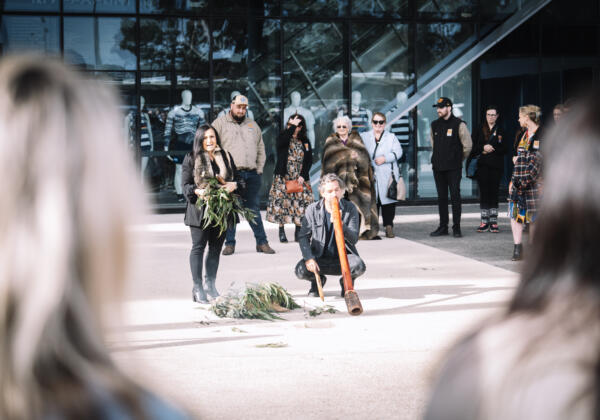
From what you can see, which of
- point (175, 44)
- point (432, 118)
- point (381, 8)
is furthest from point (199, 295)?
point (381, 8)

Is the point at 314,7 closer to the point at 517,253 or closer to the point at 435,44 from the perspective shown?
the point at 435,44

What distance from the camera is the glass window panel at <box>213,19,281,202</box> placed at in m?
17.6

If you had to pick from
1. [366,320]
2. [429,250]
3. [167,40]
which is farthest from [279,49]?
[366,320]

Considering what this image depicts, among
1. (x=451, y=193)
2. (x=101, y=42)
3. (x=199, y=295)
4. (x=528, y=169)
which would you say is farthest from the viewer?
(x=101, y=42)

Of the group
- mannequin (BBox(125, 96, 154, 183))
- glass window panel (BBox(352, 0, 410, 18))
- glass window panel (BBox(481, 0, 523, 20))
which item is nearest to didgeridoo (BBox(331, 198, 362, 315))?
mannequin (BBox(125, 96, 154, 183))

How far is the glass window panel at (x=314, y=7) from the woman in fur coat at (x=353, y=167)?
5987 millimetres

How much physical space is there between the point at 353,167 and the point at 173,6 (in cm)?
672

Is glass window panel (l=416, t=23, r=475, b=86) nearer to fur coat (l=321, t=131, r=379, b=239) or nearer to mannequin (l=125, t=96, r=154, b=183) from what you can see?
mannequin (l=125, t=96, r=154, b=183)

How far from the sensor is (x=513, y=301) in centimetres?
143

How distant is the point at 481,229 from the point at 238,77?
640 cm

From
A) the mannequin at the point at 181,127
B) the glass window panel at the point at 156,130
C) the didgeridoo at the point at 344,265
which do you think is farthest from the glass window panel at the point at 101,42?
the didgeridoo at the point at 344,265

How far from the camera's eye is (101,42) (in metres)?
17.1

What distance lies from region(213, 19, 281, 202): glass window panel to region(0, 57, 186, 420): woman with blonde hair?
1629 centimetres

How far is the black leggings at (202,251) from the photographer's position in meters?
8.08
